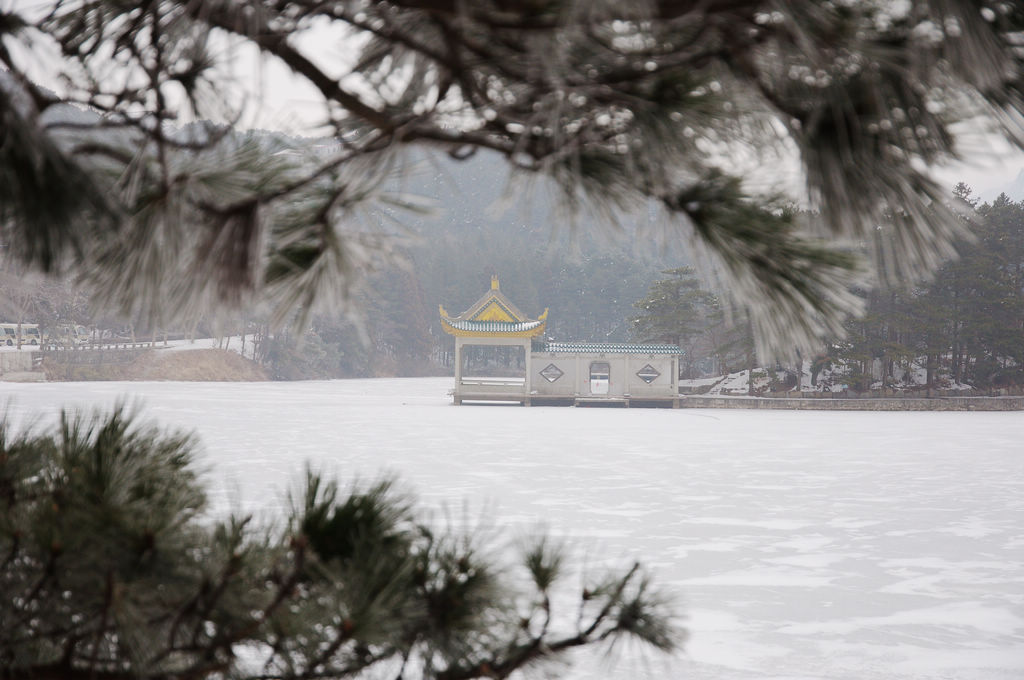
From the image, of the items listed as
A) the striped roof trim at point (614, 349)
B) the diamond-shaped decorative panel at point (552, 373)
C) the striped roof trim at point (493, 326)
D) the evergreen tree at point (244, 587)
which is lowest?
the evergreen tree at point (244, 587)

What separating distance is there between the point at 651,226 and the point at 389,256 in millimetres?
338

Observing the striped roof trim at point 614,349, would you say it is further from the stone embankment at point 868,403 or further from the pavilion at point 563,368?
the stone embankment at point 868,403

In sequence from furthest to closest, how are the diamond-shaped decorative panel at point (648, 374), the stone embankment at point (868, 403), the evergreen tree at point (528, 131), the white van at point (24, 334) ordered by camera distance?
the white van at point (24, 334) < the stone embankment at point (868, 403) < the diamond-shaped decorative panel at point (648, 374) < the evergreen tree at point (528, 131)

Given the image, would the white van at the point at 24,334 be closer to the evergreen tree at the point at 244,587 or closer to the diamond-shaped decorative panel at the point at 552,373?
the diamond-shaped decorative panel at the point at 552,373

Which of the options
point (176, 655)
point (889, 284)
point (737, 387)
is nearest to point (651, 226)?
point (889, 284)

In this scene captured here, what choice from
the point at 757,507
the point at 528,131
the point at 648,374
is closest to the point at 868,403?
the point at 648,374

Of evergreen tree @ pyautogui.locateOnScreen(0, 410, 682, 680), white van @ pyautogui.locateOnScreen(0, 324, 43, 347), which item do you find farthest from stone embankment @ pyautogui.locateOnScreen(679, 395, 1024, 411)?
white van @ pyautogui.locateOnScreen(0, 324, 43, 347)

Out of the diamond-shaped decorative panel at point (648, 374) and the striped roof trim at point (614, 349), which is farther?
the diamond-shaped decorative panel at point (648, 374)

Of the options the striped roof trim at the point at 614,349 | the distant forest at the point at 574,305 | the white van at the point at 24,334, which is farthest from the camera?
the white van at the point at 24,334

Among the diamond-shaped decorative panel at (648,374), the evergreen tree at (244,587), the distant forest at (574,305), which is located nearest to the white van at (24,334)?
the distant forest at (574,305)

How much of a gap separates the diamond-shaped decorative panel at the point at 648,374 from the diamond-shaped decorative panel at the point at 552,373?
1661mm

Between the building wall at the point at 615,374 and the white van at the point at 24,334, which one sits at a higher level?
the white van at the point at 24,334

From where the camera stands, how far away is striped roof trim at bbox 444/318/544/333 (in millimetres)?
16906

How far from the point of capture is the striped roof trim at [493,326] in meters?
16.9
